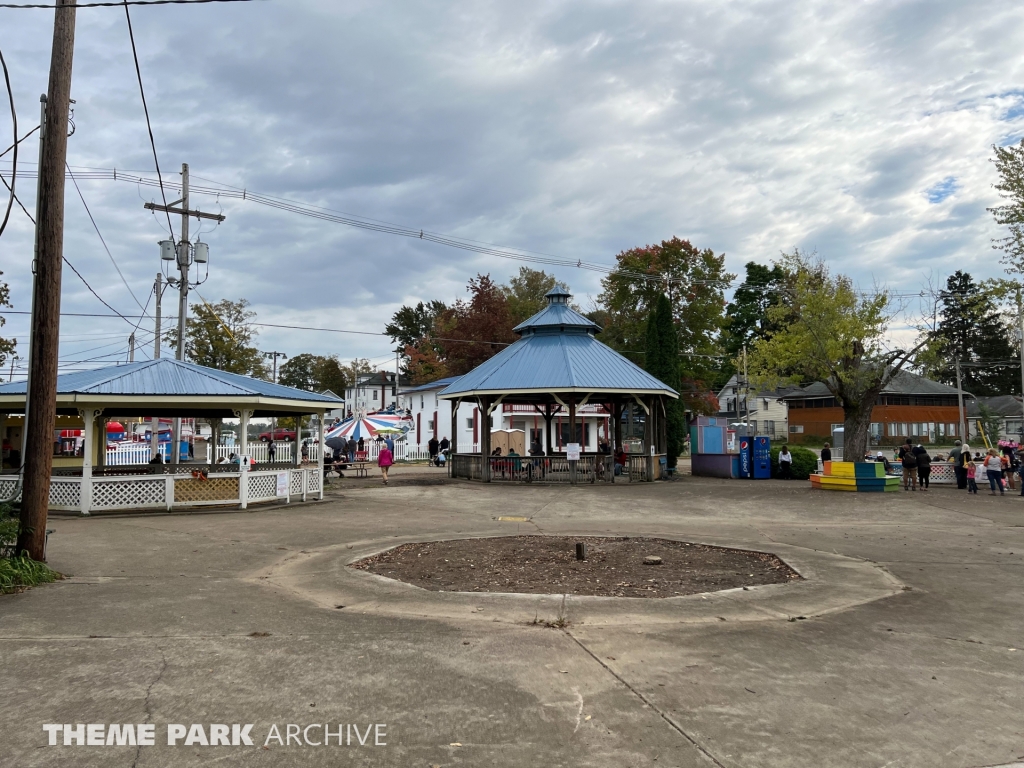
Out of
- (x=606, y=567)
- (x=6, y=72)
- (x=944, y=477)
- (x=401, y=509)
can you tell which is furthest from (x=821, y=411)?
(x=6, y=72)

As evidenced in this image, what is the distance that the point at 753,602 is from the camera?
801 cm

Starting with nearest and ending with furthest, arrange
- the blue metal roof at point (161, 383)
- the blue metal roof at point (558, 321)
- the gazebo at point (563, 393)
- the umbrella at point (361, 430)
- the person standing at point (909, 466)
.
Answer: the blue metal roof at point (161, 383)
the person standing at point (909, 466)
the gazebo at point (563, 393)
the blue metal roof at point (558, 321)
the umbrella at point (361, 430)

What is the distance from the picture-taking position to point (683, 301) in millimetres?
50594

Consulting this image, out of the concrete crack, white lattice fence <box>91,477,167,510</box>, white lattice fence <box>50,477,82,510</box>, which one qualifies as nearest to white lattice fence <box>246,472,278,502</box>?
white lattice fence <box>91,477,167,510</box>

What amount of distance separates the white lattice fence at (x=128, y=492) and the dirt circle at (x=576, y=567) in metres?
8.76

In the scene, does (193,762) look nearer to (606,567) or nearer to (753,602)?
(753,602)

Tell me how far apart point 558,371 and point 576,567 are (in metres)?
16.9

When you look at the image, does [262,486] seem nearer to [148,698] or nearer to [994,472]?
[148,698]

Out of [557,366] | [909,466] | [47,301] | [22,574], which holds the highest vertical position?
[557,366]

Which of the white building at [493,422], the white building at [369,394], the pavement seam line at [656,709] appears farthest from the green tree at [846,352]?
the white building at [369,394]

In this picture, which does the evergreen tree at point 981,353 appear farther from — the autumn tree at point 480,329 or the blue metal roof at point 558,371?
the blue metal roof at point 558,371

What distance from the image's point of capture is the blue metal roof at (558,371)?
25812 mm

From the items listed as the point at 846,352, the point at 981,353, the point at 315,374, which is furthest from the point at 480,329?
the point at 981,353

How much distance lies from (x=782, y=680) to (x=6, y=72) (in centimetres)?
1188
